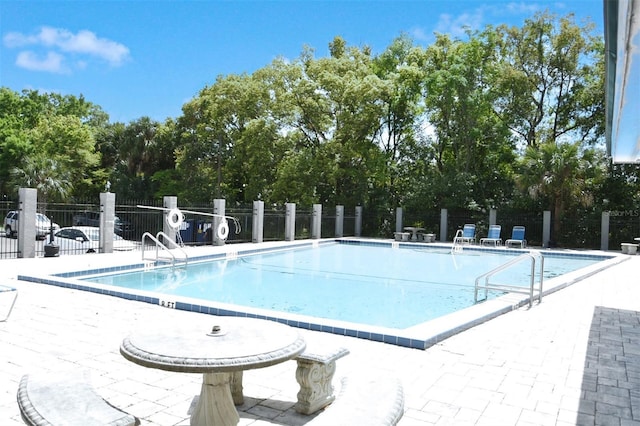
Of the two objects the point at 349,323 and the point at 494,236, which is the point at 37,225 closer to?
the point at 349,323

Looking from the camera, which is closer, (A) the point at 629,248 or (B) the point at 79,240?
(B) the point at 79,240

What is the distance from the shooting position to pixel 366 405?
2945mm

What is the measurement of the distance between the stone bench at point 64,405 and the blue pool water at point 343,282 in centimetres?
570

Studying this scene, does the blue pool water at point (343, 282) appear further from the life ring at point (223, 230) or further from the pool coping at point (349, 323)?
the life ring at point (223, 230)

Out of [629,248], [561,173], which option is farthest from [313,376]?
[561,173]

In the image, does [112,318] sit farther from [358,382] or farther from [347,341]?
[358,382]

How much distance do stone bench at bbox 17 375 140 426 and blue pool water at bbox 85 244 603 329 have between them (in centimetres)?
570

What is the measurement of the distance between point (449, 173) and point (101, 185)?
2465 centimetres

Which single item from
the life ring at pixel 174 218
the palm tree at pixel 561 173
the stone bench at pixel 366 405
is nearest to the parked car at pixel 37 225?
the life ring at pixel 174 218

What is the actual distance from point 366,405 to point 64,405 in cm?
171

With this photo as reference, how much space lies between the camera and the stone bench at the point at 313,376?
12.0ft

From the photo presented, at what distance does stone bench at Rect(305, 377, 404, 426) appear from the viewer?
9.01 feet

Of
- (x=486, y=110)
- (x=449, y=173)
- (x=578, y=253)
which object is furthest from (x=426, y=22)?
(x=578, y=253)

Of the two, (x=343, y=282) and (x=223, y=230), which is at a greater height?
(x=223, y=230)
